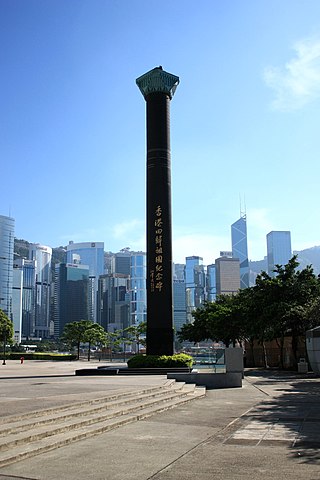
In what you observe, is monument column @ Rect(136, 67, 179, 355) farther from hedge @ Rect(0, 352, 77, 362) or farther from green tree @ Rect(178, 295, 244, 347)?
hedge @ Rect(0, 352, 77, 362)

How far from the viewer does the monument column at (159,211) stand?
1155 inches

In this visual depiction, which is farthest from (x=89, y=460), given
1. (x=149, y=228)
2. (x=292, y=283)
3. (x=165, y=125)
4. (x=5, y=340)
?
(x=5, y=340)

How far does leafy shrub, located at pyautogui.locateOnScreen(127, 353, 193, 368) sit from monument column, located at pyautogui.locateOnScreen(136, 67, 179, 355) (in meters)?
0.91

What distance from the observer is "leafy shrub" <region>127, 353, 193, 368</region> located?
90.7ft

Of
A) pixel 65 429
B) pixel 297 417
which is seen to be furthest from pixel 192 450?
pixel 297 417

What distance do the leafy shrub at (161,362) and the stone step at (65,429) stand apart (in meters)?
13.4

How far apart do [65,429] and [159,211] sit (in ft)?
71.1

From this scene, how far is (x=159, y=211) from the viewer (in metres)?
30.3

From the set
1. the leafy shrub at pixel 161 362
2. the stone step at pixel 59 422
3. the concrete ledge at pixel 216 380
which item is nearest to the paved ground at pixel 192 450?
the stone step at pixel 59 422

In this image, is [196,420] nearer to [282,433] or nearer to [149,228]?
[282,433]

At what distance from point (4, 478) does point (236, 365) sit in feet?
64.3

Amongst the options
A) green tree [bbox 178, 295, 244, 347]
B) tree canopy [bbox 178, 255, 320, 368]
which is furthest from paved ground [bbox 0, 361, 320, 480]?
green tree [bbox 178, 295, 244, 347]

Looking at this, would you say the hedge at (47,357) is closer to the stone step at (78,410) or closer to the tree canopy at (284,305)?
the tree canopy at (284,305)

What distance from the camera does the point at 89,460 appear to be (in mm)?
7539
